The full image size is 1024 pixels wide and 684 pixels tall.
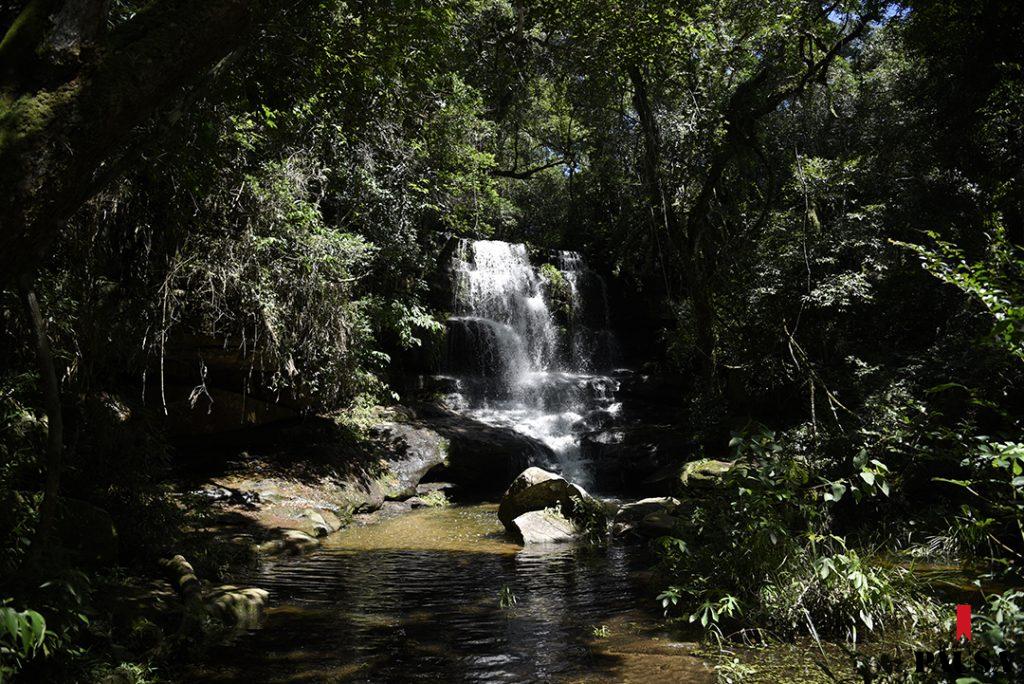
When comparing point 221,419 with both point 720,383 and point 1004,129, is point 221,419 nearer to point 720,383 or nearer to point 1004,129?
point 720,383

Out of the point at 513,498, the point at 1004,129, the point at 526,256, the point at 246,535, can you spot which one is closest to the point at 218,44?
the point at 246,535

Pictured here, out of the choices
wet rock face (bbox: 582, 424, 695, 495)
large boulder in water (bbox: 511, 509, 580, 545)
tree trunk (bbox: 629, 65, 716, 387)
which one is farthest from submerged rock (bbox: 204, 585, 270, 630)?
tree trunk (bbox: 629, 65, 716, 387)

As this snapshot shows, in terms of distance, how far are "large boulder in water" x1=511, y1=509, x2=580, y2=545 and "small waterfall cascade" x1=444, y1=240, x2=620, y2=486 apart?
551 centimetres

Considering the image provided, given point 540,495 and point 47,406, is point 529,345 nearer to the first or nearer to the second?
point 540,495

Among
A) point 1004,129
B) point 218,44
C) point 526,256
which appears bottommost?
point 218,44

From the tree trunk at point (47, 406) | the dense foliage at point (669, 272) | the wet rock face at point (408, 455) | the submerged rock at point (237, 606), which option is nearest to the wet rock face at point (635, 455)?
the dense foliage at point (669, 272)

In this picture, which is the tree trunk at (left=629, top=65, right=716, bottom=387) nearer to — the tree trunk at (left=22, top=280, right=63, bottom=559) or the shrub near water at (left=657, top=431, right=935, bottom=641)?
the shrub near water at (left=657, top=431, right=935, bottom=641)

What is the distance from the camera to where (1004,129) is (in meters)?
10.5

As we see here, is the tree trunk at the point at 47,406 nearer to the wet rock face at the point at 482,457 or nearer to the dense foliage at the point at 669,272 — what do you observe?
the dense foliage at the point at 669,272

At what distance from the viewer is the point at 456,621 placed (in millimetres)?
5570

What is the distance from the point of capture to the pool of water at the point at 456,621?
4.37 meters

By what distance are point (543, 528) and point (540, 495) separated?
2.26 ft

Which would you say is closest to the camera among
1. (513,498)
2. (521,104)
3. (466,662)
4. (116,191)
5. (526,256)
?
(466,662)

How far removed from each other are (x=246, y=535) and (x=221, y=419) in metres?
Result: 2.73
